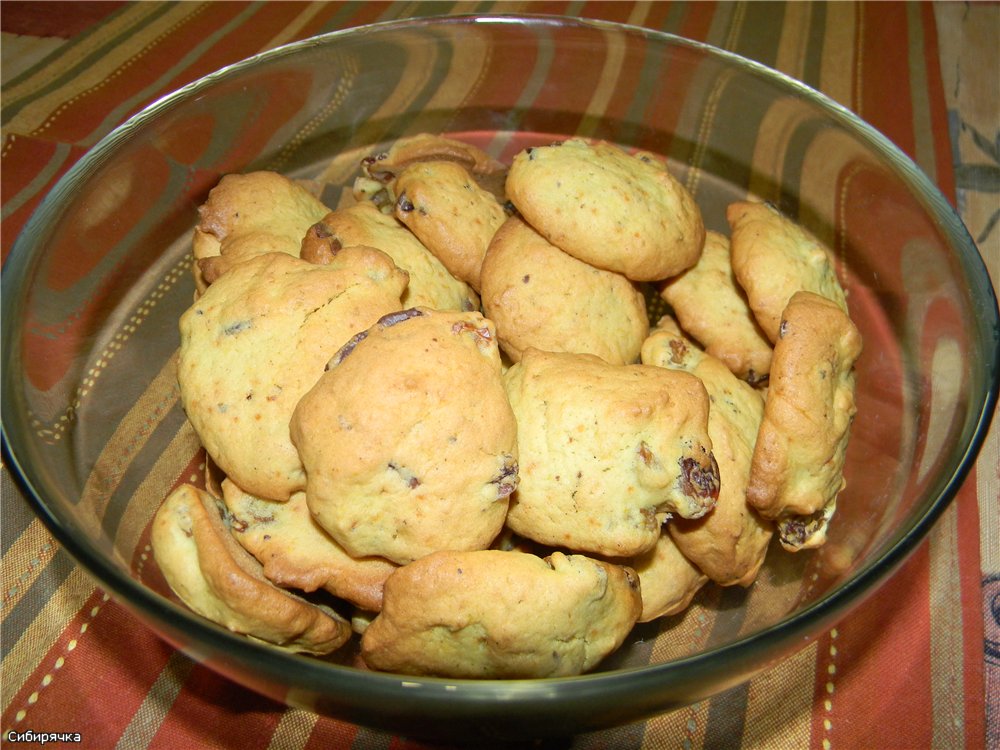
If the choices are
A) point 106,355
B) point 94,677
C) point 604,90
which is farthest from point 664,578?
point 604,90

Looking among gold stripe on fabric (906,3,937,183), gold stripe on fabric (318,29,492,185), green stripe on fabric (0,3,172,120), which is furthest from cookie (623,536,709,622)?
green stripe on fabric (0,3,172,120)

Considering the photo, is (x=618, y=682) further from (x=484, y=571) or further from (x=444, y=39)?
(x=444, y=39)

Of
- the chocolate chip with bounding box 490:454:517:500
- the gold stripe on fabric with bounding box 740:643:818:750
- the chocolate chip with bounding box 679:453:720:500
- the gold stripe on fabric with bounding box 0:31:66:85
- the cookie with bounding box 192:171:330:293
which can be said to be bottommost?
the gold stripe on fabric with bounding box 740:643:818:750

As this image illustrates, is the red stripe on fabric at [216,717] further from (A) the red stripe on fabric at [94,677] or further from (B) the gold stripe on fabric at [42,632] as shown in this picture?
(B) the gold stripe on fabric at [42,632]

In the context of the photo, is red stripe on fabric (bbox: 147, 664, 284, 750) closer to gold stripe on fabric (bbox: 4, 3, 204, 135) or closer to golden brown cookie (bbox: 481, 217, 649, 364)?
golden brown cookie (bbox: 481, 217, 649, 364)

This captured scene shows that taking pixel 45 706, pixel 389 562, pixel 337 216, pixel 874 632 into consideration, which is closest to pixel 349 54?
pixel 337 216

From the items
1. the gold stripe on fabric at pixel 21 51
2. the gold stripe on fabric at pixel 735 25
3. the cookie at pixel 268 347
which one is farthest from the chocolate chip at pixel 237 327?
the gold stripe on fabric at pixel 735 25
